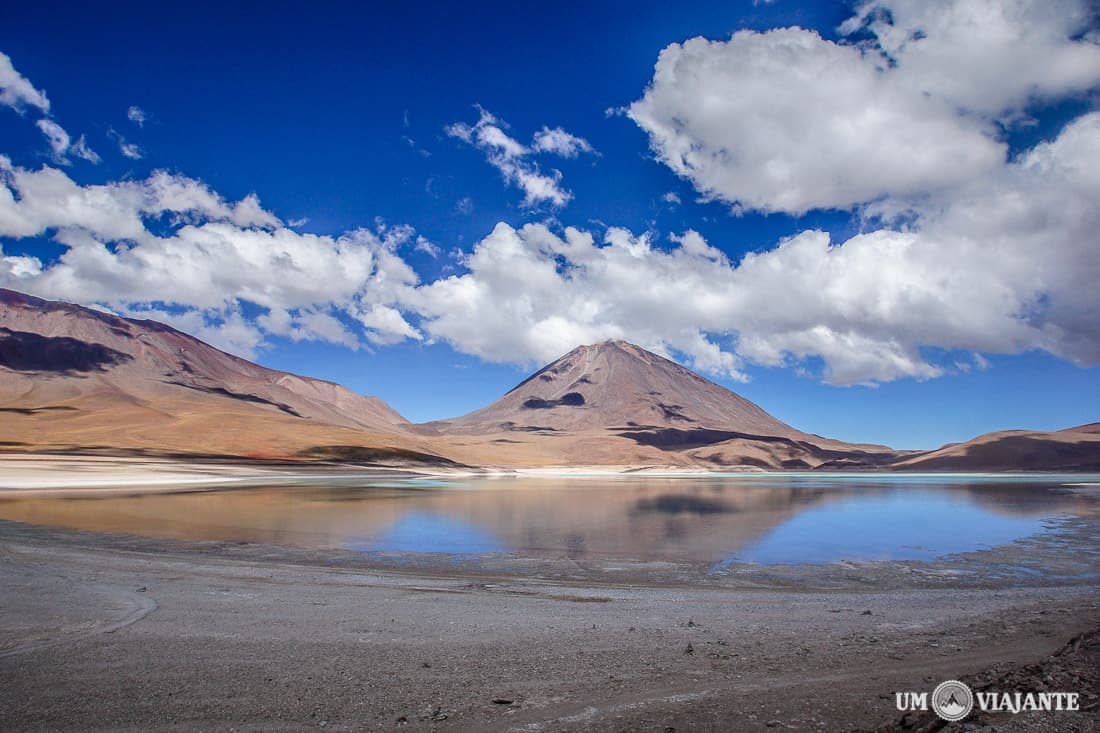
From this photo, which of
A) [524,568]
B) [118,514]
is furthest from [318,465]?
[524,568]

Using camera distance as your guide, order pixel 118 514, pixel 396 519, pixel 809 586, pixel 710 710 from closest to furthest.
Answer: pixel 710 710 → pixel 809 586 → pixel 118 514 → pixel 396 519

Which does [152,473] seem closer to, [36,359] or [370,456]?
[370,456]

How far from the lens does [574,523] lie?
93.9 feet

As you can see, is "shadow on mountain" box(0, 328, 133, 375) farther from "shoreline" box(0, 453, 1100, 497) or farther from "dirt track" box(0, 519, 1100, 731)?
"dirt track" box(0, 519, 1100, 731)

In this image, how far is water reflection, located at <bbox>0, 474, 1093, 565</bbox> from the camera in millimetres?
20705

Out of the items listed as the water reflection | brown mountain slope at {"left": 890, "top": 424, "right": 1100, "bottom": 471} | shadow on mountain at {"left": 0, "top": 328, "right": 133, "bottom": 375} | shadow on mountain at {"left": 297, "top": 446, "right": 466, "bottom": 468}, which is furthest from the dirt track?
shadow on mountain at {"left": 0, "top": 328, "right": 133, "bottom": 375}

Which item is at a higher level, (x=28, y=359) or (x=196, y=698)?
(x=28, y=359)

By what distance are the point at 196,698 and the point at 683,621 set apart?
6.85 m

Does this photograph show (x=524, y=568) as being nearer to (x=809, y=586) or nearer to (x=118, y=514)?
(x=809, y=586)

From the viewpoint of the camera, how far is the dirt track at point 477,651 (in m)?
5.95

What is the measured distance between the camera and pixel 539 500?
43938 millimetres

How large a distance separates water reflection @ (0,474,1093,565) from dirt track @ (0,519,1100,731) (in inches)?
288

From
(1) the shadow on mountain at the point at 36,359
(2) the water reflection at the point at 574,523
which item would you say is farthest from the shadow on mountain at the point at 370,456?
(1) the shadow on mountain at the point at 36,359

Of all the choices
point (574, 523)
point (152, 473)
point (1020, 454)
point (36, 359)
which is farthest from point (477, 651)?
point (36, 359)
